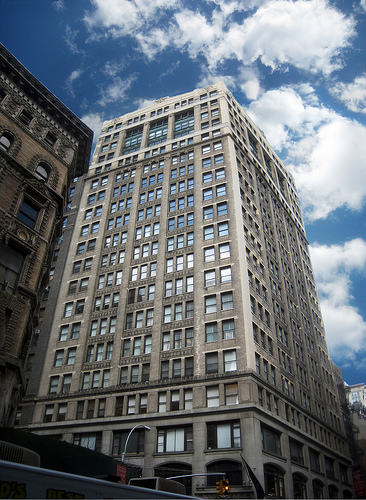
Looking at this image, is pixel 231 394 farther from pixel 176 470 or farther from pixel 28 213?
pixel 28 213

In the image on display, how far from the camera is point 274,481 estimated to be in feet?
127

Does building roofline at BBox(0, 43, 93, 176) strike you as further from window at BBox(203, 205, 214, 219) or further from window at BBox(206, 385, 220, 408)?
window at BBox(206, 385, 220, 408)

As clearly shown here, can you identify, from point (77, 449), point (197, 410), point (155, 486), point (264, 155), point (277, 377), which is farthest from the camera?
point (264, 155)

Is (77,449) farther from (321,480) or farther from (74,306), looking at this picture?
(321,480)

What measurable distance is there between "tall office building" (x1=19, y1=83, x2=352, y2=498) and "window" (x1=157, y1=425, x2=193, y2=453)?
124 mm

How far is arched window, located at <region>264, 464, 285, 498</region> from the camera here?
37.2 metres

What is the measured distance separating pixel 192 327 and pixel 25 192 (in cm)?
2684

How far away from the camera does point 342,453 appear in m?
61.9

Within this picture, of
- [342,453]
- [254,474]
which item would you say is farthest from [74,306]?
[342,453]

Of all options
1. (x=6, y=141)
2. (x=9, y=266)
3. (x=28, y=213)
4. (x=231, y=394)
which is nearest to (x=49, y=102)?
(x=6, y=141)

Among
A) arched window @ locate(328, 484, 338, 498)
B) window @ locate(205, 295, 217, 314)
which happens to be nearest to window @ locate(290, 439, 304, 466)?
arched window @ locate(328, 484, 338, 498)

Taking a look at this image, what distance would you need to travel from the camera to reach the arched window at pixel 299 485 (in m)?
43.1

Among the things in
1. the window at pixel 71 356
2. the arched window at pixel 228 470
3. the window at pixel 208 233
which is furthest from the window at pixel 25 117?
the arched window at pixel 228 470

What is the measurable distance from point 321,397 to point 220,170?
127 feet
